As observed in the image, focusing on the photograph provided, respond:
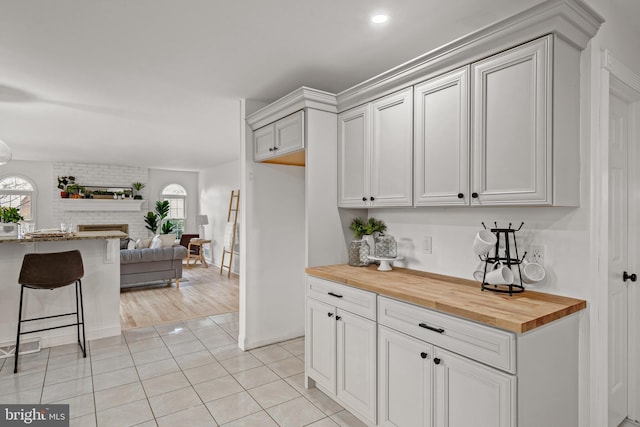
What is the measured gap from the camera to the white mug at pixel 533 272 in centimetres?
196

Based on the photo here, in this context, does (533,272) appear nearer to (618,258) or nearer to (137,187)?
(618,258)

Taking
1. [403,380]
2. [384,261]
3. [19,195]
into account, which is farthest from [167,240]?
[403,380]

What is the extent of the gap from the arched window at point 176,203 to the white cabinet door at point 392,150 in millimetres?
8576

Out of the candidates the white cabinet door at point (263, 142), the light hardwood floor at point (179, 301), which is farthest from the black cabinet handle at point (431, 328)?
the light hardwood floor at point (179, 301)

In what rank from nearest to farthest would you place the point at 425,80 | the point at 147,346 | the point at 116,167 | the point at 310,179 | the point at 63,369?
the point at 425,80, the point at 310,179, the point at 63,369, the point at 147,346, the point at 116,167

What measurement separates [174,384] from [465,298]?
7.77ft

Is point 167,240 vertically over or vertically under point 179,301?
over

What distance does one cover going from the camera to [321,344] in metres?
2.62

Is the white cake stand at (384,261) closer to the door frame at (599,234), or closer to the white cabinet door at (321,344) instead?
the white cabinet door at (321,344)

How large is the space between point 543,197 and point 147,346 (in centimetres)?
374

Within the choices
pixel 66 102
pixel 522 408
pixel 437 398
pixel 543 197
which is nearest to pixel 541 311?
pixel 522 408

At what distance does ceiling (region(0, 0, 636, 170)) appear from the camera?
80.7 inches

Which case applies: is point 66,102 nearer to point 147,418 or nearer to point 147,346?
point 147,346

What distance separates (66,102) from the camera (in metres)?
3.83
